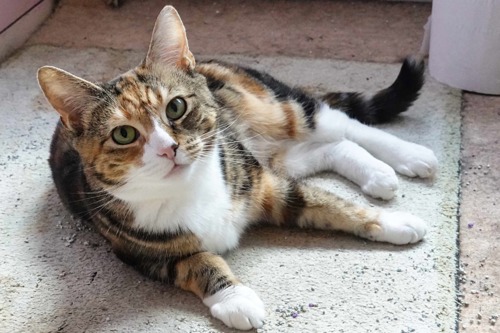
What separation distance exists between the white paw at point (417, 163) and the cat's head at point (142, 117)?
0.58 metres

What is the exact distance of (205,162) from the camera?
1.36m

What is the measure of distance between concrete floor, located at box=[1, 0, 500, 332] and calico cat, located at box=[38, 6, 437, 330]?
318 millimetres

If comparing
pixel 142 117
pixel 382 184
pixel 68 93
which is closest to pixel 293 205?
pixel 382 184

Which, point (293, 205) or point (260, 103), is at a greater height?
point (260, 103)

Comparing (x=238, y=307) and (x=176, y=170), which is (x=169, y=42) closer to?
(x=176, y=170)

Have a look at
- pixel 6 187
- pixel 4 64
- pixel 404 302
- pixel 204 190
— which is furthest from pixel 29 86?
pixel 404 302

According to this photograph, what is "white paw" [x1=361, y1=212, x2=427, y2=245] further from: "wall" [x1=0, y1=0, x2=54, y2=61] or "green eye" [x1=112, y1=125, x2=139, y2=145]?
"wall" [x1=0, y1=0, x2=54, y2=61]

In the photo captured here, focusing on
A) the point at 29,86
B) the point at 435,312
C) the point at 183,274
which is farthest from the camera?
the point at 29,86

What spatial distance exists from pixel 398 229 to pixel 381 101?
1.79 feet

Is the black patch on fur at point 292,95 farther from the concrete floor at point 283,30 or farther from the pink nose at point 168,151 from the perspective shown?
the pink nose at point 168,151

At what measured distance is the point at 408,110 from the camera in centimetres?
197

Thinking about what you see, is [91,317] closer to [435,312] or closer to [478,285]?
[435,312]

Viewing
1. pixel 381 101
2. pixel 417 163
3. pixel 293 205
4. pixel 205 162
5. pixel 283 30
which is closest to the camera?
pixel 205 162

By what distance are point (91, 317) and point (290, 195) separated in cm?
55
